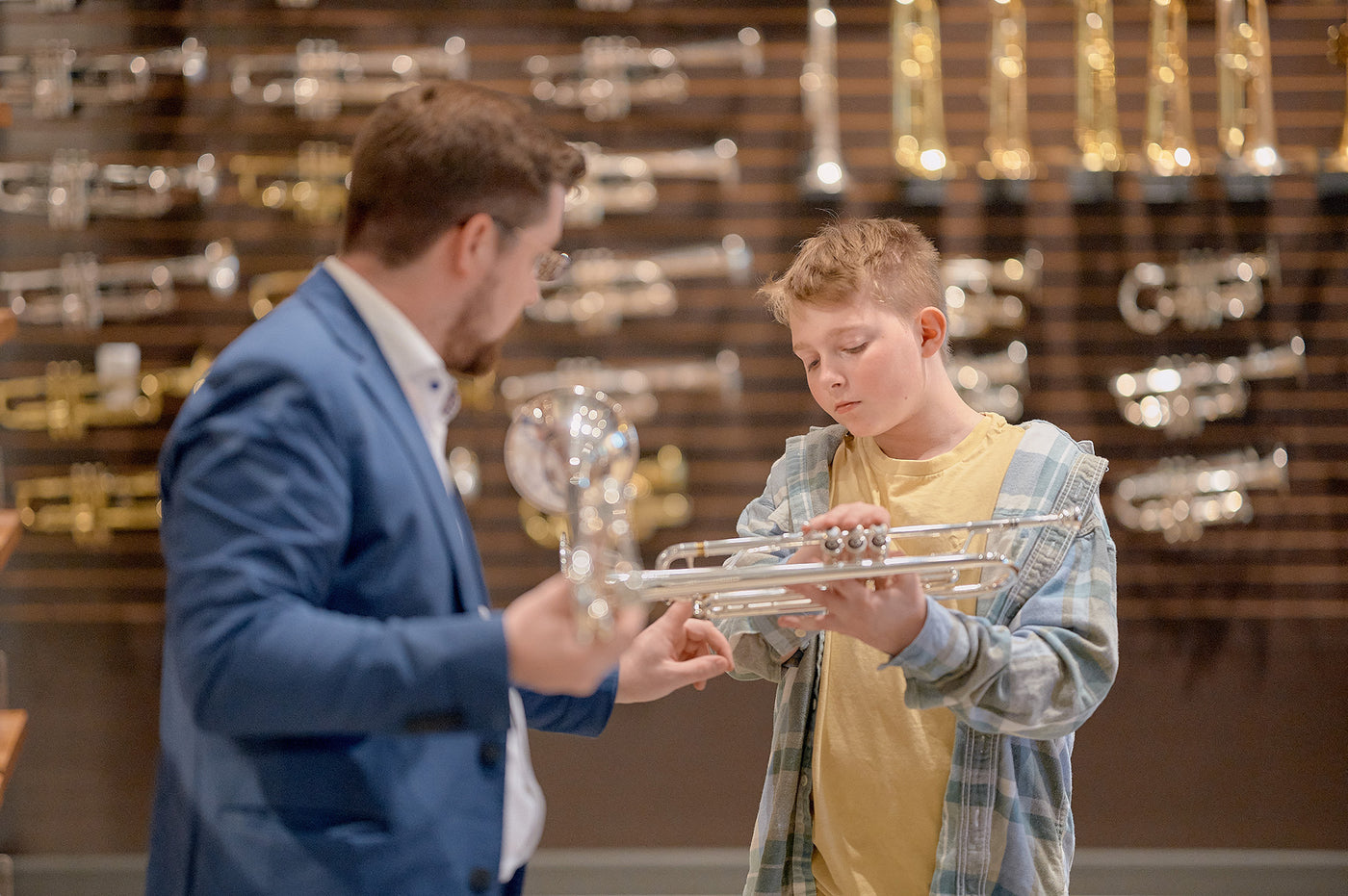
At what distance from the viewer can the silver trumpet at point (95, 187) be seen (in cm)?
417

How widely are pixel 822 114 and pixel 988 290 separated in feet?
2.81

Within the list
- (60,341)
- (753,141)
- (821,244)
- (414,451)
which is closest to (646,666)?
(414,451)

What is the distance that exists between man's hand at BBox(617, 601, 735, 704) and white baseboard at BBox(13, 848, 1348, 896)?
8.24 feet

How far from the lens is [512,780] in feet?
5.14

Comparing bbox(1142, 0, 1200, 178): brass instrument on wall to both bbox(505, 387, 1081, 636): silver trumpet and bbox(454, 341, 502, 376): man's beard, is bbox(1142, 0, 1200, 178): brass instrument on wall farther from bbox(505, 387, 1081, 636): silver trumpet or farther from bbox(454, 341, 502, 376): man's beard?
bbox(454, 341, 502, 376): man's beard

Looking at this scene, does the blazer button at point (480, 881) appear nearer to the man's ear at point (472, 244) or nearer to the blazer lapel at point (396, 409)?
the blazer lapel at point (396, 409)

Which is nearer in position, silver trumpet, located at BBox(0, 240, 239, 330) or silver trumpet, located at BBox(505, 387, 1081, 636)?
silver trumpet, located at BBox(505, 387, 1081, 636)

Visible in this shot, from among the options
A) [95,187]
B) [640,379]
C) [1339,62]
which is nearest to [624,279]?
[640,379]

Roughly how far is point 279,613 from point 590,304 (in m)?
2.98

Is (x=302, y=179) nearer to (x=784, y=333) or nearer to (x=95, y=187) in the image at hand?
(x=95, y=187)

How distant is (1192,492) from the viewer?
414cm

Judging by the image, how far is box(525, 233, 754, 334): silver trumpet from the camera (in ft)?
13.7

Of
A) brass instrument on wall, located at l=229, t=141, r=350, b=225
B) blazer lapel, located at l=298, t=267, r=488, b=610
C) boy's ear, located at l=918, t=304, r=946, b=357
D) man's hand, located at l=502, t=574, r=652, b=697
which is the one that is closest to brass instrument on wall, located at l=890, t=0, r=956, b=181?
brass instrument on wall, located at l=229, t=141, r=350, b=225

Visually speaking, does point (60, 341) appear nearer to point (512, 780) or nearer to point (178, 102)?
point (178, 102)
